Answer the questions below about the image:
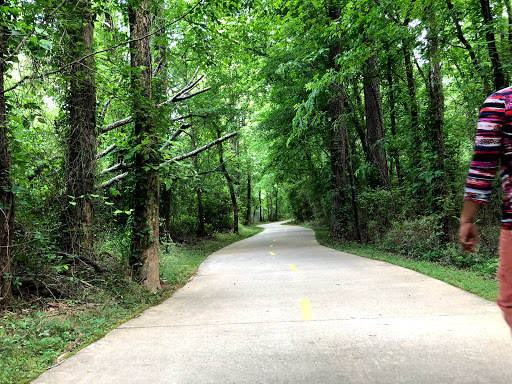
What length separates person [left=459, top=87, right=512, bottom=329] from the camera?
1.86 meters

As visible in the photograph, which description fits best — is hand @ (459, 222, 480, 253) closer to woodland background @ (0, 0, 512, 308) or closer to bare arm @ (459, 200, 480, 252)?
bare arm @ (459, 200, 480, 252)

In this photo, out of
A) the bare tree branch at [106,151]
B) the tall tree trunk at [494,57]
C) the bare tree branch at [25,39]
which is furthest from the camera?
the tall tree trunk at [494,57]

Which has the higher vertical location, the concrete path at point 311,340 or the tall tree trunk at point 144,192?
the tall tree trunk at point 144,192

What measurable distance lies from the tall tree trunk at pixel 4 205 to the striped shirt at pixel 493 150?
5.54 metres

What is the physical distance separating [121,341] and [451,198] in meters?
9.40

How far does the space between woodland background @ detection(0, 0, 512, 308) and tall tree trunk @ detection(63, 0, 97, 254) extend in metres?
0.03

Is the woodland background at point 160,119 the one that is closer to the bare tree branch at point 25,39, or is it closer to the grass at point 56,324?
the bare tree branch at point 25,39

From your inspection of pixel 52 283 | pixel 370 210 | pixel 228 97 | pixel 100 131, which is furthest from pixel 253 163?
pixel 52 283

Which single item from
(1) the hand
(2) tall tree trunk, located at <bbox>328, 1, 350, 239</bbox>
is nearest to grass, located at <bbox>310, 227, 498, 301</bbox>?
(1) the hand

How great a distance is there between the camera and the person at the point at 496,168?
1864mm

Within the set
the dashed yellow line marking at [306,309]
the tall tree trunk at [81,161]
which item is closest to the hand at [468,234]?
the dashed yellow line marking at [306,309]

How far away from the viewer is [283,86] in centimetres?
1695

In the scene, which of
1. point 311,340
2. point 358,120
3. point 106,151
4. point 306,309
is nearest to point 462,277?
point 306,309

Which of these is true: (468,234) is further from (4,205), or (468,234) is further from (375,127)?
(375,127)
